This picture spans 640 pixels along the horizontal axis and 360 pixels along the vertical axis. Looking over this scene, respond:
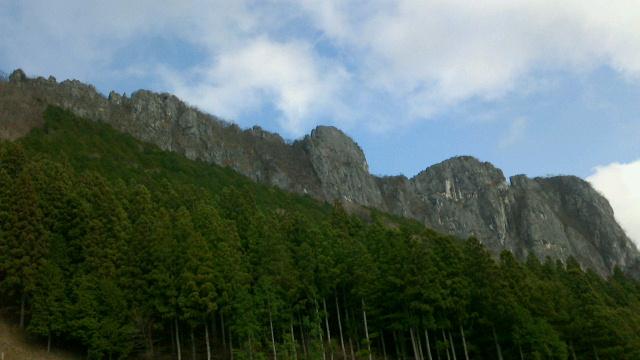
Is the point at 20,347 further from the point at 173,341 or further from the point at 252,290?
the point at 252,290

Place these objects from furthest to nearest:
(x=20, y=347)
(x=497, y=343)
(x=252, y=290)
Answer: (x=252, y=290) < (x=497, y=343) < (x=20, y=347)

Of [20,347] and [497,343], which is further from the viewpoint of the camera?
[497,343]

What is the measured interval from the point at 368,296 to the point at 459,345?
6.68 meters

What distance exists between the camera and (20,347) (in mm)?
31656

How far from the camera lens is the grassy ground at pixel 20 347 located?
98.9 ft

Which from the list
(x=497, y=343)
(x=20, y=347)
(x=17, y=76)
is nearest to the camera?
(x=20, y=347)

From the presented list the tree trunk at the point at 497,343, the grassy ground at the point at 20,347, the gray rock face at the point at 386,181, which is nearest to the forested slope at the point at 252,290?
the tree trunk at the point at 497,343

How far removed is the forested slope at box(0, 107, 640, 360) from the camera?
3362 cm

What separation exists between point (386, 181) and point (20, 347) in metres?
117

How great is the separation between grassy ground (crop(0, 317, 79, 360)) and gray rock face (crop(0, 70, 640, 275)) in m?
58.7

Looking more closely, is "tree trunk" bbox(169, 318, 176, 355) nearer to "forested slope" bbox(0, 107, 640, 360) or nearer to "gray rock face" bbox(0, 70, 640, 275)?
"forested slope" bbox(0, 107, 640, 360)

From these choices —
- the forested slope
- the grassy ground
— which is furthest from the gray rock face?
the grassy ground

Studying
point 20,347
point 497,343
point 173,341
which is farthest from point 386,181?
point 20,347

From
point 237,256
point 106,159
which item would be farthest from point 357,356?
point 106,159
